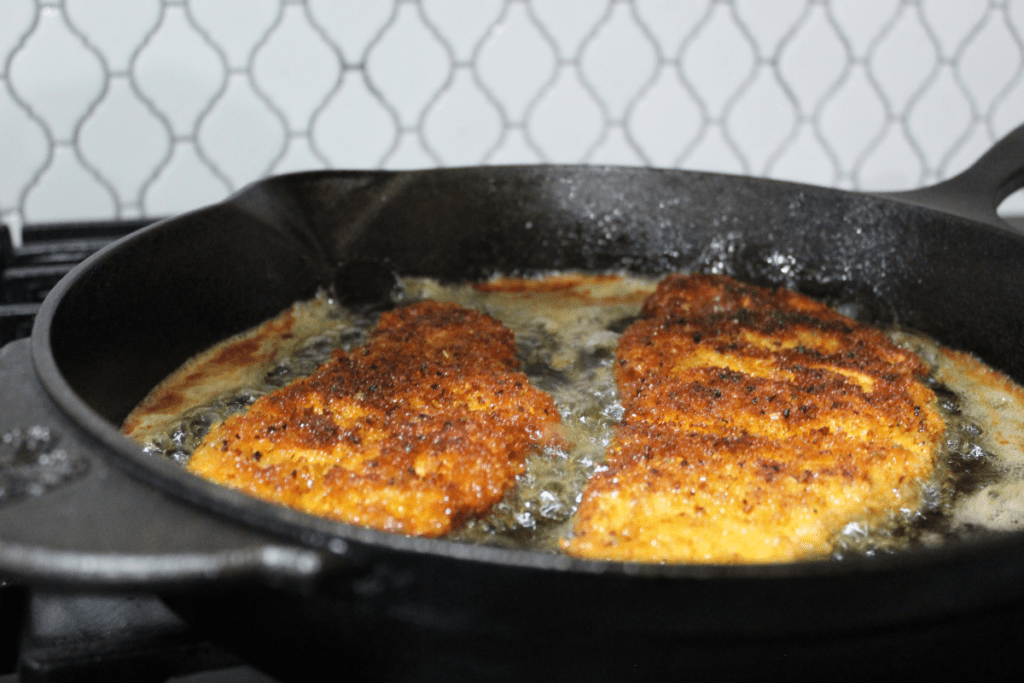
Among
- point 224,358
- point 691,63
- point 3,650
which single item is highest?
point 691,63

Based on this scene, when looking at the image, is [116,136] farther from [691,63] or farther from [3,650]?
[691,63]

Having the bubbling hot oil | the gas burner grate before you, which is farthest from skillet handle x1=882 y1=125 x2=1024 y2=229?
the gas burner grate

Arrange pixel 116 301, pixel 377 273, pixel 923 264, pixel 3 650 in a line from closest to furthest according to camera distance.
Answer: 1. pixel 3 650
2. pixel 116 301
3. pixel 923 264
4. pixel 377 273

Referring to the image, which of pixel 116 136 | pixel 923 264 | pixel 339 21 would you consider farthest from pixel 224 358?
pixel 923 264

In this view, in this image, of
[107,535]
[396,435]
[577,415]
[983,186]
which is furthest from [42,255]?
[983,186]

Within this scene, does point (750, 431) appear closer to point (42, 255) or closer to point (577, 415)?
point (577, 415)

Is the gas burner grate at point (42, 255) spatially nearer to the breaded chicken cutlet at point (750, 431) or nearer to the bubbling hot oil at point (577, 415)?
the bubbling hot oil at point (577, 415)
